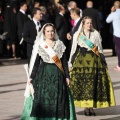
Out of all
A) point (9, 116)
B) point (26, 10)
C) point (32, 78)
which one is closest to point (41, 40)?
point (32, 78)

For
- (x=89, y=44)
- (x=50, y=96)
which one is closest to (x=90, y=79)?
(x=89, y=44)

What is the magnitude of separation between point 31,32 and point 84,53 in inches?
94.3

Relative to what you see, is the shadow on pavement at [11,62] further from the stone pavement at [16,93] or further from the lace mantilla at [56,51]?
the lace mantilla at [56,51]

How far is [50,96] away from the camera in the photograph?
10.7 meters

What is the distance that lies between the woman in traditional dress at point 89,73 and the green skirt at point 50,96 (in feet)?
5.53

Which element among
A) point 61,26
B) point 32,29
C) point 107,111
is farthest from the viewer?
A: point 61,26

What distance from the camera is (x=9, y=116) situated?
12.2 m

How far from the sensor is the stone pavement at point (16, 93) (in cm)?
1240

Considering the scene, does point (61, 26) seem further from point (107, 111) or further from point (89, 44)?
point (89, 44)

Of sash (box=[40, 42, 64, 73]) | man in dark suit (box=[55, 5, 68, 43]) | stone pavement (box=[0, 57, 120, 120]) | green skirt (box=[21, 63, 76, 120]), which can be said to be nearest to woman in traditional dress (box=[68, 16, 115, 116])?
stone pavement (box=[0, 57, 120, 120])

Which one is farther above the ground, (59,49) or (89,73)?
(59,49)

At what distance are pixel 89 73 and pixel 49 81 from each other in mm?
1979

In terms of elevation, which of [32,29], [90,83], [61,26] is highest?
[32,29]

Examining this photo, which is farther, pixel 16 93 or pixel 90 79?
pixel 16 93
